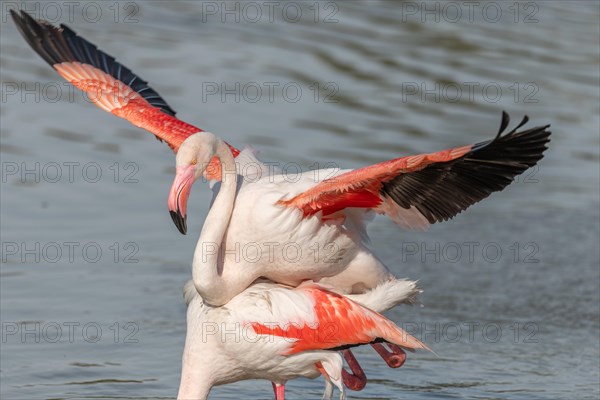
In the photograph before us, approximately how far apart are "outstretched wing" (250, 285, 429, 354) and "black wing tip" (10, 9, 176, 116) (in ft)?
7.21

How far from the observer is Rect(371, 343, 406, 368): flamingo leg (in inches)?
289

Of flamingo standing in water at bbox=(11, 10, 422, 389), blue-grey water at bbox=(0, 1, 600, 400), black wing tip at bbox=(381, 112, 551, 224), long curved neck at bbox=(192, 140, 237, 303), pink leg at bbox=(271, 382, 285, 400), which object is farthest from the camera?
blue-grey water at bbox=(0, 1, 600, 400)

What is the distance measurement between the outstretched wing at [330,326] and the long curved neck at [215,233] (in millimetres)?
358

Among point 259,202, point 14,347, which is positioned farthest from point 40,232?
point 259,202

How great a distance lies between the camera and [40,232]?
9.59 m

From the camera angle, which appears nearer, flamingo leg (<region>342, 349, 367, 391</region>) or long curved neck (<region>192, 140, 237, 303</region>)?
long curved neck (<region>192, 140, 237, 303</region>)

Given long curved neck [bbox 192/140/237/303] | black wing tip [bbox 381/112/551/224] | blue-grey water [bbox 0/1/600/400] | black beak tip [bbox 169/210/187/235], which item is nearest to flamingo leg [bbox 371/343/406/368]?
blue-grey water [bbox 0/1/600/400]

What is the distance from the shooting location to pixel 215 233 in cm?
649

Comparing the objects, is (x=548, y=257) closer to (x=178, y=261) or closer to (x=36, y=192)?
(x=178, y=261)

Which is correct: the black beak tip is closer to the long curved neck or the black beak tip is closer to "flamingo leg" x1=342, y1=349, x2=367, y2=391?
the long curved neck

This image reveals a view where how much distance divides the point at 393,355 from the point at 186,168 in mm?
1941

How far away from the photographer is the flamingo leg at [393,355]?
7352mm

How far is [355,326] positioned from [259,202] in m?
0.88

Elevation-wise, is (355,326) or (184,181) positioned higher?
(184,181)
